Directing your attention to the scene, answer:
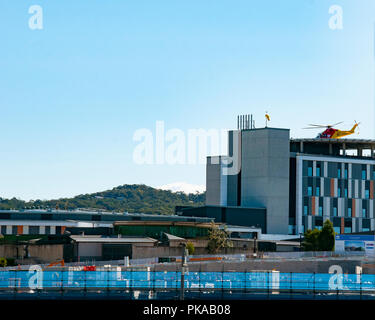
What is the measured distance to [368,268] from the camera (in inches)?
4252

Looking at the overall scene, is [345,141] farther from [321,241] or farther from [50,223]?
[50,223]

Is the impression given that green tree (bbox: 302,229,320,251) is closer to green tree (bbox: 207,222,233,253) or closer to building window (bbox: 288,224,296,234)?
green tree (bbox: 207,222,233,253)

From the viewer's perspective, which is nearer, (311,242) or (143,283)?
(143,283)

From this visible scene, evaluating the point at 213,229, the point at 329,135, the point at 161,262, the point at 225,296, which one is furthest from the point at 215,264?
the point at 329,135

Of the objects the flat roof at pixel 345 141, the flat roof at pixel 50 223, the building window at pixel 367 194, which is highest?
the flat roof at pixel 345 141

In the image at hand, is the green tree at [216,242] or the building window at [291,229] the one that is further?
the building window at [291,229]

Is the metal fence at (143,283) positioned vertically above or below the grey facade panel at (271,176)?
below

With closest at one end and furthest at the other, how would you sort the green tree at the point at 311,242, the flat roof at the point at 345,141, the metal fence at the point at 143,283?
the metal fence at the point at 143,283
the green tree at the point at 311,242
the flat roof at the point at 345,141

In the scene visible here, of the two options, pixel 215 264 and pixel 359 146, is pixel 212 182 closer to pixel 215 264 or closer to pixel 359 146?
pixel 359 146

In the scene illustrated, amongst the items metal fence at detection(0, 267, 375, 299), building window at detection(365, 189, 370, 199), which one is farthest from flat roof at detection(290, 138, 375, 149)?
metal fence at detection(0, 267, 375, 299)

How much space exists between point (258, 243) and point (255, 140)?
1470 inches

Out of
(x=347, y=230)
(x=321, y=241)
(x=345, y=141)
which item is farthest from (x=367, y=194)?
(x=321, y=241)

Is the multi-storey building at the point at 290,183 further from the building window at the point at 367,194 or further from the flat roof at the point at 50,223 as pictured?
the flat roof at the point at 50,223

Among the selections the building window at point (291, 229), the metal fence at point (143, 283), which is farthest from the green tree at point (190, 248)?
the building window at point (291, 229)
